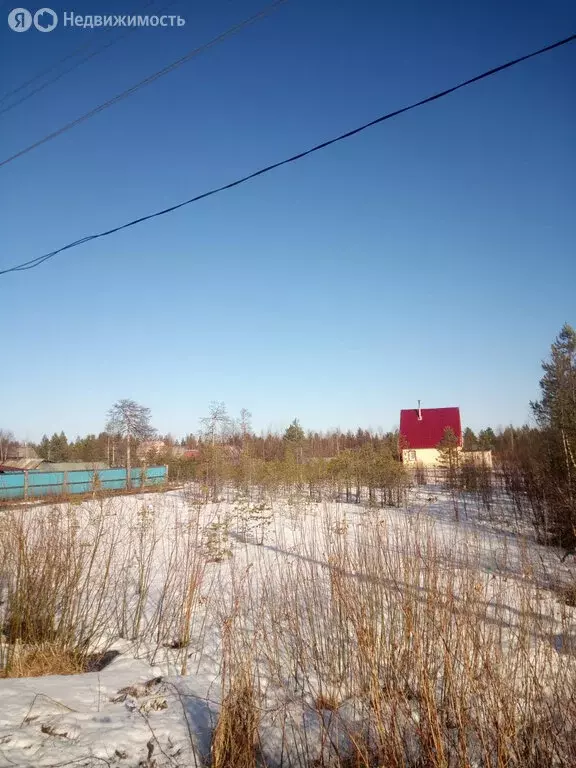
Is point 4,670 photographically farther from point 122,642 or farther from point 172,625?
point 172,625

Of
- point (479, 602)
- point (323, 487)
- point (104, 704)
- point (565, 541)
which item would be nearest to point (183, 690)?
point (104, 704)

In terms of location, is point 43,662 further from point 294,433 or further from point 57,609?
point 294,433

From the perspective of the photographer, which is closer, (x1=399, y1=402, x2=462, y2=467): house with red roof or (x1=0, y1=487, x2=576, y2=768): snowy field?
(x1=0, y1=487, x2=576, y2=768): snowy field

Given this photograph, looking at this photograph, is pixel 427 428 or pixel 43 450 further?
pixel 43 450

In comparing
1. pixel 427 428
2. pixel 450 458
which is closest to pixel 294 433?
pixel 427 428

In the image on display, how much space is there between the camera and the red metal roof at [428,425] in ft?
110

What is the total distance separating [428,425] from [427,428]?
0.24 m

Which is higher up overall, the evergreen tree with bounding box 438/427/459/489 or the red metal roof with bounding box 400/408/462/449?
the red metal roof with bounding box 400/408/462/449

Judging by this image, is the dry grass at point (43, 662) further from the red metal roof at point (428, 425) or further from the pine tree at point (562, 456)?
the red metal roof at point (428, 425)

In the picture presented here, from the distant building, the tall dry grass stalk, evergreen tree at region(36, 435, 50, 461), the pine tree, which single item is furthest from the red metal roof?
evergreen tree at region(36, 435, 50, 461)

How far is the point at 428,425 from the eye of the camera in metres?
34.2

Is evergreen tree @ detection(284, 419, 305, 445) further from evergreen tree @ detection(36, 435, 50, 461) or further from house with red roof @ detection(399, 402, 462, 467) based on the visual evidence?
evergreen tree @ detection(36, 435, 50, 461)

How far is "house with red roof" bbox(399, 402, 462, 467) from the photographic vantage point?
109ft

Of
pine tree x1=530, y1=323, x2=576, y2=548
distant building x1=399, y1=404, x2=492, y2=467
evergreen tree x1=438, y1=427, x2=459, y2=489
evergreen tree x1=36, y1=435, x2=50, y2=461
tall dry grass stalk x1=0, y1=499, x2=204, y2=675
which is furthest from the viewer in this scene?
evergreen tree x1=36, y1=435, x2=50, y2=461
